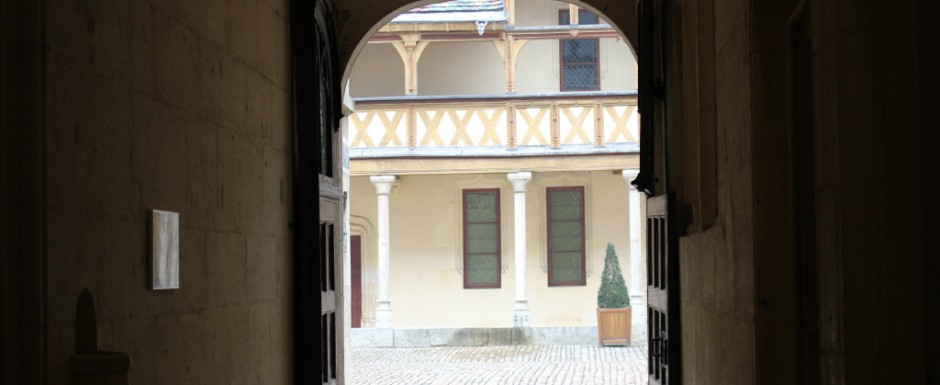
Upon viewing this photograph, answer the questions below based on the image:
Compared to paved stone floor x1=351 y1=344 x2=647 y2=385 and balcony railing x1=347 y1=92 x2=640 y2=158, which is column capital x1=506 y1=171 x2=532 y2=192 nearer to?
balcony railing x1=347 y1=92 x2=640 y2=158

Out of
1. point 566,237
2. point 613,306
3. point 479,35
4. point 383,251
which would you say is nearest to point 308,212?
point 613,306

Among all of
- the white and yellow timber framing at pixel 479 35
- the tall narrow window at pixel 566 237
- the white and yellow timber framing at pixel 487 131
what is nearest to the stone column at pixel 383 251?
the white and yellow timber framing at pixel 487 131

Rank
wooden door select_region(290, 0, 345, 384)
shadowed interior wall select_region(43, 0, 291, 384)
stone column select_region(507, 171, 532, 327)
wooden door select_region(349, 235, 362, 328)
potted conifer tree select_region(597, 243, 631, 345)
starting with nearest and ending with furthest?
shadowed interior wall select_region(43, 0, 291, 384), wooden door select_region(290, 0, 345, 384), potted conifer tree select_region(597, 243, 631, 345), stone column select_region(507, 171, 532, 327), wooden door select_region(349, 235, 362, 328)

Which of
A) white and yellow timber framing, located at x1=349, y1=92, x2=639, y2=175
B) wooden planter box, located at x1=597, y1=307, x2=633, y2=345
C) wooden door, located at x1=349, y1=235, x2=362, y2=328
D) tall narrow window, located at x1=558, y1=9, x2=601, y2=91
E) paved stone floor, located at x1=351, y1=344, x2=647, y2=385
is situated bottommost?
paved stone floor, located at x1=351, y1=344, x2=647, y2=385

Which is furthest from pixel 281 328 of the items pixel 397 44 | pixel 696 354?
pixel 397 44

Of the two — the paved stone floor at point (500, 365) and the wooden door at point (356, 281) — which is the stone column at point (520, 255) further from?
the wooden door at point (356, 281)

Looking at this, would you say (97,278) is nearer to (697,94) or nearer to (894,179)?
(894,179)

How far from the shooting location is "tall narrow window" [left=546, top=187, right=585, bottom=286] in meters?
25.7

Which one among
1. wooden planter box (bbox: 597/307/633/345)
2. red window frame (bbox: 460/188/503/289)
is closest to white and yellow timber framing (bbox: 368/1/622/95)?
red window frame (bbox: 460/188/503/289)

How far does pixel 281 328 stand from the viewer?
300 inches

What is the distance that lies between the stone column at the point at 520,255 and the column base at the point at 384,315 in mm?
2415

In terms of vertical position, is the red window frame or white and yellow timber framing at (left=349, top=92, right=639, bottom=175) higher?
white and yellow timber framing at (left=349, top=92, right=639, bottom=175)

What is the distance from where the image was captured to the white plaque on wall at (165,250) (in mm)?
5008

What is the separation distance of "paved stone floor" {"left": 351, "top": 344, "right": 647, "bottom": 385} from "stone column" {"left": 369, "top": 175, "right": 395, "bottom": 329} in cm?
76
